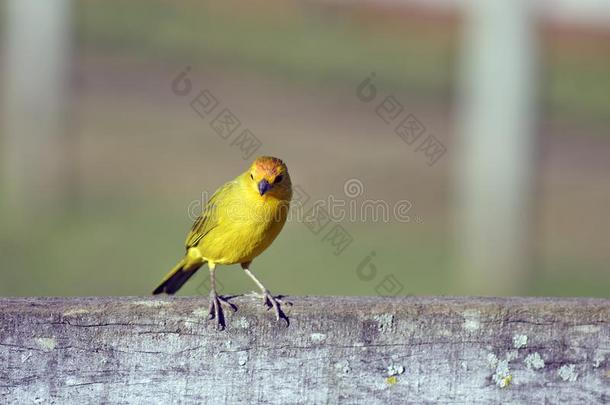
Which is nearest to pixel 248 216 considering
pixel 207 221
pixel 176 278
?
pixel 207 221

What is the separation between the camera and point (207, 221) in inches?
198

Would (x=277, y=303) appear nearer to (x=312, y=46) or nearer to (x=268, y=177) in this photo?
(x=268, y=177)

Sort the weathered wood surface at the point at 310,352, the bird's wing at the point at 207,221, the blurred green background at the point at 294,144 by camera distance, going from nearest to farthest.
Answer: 1. the weathered wood surface at the point at 310,352
2. the bird's wing at the point at 207,221
3. the blurred green background at the point at 294,144

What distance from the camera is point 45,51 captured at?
34.5ft

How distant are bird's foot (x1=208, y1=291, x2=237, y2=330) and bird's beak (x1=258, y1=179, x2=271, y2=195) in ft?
4.34

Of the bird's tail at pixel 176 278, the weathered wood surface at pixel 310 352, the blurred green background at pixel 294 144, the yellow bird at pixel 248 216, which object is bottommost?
the weathered wood surface at pixel 310 352

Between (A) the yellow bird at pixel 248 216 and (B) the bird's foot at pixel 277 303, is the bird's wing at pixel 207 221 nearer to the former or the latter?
(A) the yellow bird at pixel 248 216

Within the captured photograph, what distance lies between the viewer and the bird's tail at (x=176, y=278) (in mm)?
5273

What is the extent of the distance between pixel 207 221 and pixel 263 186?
0.54 m

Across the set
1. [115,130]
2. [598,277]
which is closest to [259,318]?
[598,277]

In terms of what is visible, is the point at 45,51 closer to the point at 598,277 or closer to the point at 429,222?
the point at 429,222

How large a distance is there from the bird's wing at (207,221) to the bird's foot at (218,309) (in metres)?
1.62

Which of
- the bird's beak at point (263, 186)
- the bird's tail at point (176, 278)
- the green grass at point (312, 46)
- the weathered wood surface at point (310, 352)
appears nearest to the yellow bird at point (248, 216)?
the bird's beak at point (263, 186)

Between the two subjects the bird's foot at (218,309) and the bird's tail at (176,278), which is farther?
the bird's tail at (176,278)
